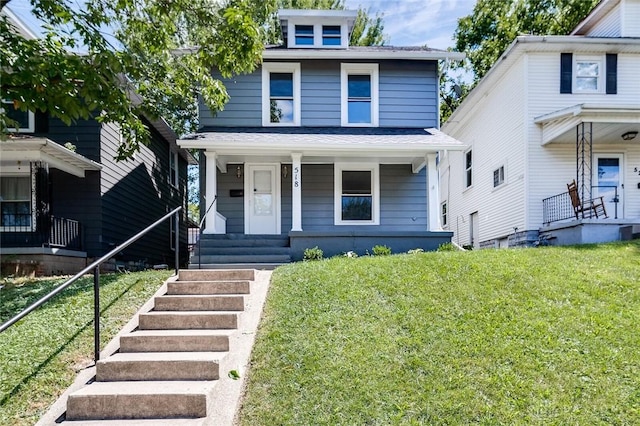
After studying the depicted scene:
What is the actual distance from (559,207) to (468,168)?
5.09 m

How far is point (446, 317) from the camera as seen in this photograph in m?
4.42

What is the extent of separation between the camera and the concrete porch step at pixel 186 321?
14.8 ft

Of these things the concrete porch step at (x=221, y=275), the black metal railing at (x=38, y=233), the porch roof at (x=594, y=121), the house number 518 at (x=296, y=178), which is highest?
the porch roof at (x=594, y=121)

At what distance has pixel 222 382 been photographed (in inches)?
142

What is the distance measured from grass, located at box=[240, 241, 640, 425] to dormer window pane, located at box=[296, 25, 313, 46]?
8275 mm

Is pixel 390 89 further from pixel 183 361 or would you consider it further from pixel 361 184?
pixel 183 361

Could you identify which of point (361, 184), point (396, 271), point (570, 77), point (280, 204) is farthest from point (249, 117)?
point (570, 77)

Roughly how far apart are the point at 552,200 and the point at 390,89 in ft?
17.0

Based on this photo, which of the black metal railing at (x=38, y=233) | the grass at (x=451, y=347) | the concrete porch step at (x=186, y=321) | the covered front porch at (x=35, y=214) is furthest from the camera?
the black metal railing at (x=38, y=233)

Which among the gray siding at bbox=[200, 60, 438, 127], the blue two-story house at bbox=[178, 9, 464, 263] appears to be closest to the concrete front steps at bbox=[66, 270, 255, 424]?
the blue two-story house at bbox=[178, 9, 464, 263]

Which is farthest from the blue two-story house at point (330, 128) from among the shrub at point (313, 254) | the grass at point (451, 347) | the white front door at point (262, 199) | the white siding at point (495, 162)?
the grass at point (451, 347)

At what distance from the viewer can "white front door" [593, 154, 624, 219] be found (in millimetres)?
11125

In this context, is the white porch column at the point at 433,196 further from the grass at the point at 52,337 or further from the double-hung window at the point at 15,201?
the double-hung window at the point at 15,201

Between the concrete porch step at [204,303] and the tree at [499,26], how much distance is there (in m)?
17.2
